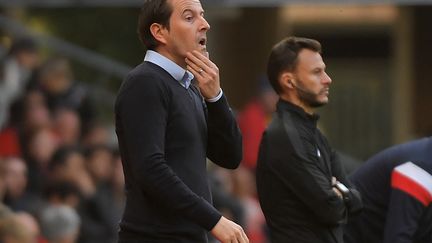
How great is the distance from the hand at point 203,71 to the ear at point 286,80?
101 cm

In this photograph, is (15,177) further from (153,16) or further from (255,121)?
(153,16)

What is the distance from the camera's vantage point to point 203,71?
6.06m

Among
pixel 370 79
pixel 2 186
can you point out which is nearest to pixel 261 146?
pixel 2 186

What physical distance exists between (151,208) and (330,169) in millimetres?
1405

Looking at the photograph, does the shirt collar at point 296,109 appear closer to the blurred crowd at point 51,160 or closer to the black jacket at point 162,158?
the black jacket at point 162,158

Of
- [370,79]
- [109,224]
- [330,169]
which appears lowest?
[370,79]

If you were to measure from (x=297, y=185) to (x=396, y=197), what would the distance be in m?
0.70

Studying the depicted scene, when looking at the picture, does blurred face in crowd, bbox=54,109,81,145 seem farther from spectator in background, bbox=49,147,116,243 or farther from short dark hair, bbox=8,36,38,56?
spectator in background, bbox=49,147,116,243

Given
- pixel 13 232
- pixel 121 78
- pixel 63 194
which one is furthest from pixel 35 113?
pixel 13 232

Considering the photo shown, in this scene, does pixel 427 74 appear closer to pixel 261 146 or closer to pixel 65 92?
pixel 65 92

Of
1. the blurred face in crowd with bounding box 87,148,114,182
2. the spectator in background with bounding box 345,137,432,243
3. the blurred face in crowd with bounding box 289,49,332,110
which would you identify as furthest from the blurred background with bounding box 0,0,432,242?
the blurred face in crowd with bounding box 289,49,332,110

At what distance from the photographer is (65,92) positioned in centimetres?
1409

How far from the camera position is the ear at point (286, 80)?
A: 7055mm

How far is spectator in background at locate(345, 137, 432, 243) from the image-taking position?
284 inches
